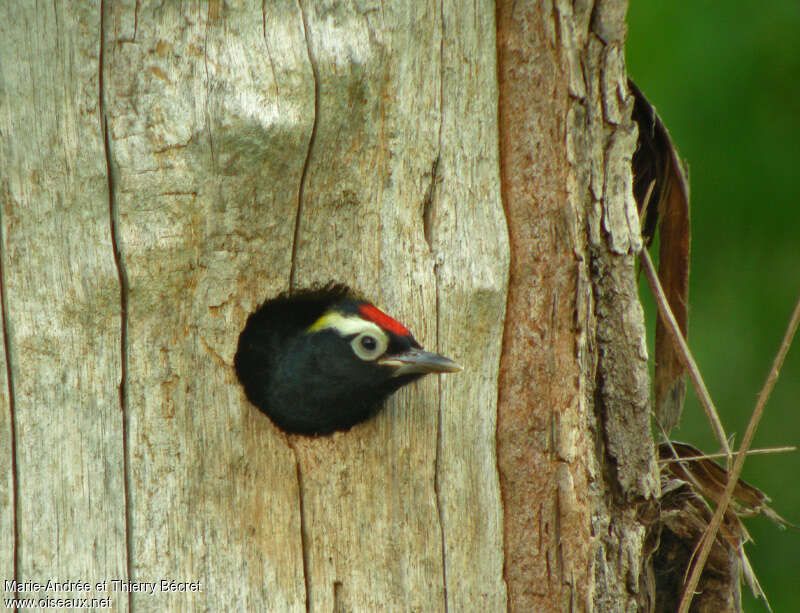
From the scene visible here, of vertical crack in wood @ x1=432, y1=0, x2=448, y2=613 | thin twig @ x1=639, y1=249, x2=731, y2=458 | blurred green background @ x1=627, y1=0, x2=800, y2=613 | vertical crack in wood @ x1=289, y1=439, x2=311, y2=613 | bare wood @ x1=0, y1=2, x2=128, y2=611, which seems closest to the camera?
bare wood @ x1=0, y1=2, x2=128, y2=611

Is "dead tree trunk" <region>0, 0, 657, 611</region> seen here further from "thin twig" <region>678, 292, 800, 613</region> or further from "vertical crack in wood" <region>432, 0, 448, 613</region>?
"thin twig" <region>678, 292, 800, 613</region>

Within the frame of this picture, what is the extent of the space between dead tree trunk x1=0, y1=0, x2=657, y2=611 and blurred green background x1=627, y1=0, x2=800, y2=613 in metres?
1.59

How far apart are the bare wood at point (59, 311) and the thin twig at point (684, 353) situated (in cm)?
184

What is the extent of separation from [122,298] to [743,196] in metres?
3.26

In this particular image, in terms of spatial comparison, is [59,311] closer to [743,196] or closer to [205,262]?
[205,262]

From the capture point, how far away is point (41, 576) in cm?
270

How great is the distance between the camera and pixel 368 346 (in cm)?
315

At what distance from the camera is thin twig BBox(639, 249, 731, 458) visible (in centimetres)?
315

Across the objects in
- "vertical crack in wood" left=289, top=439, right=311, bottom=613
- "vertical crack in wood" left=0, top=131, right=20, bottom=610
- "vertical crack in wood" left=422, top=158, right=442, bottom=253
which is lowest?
"vertical crack in wood" left=289, top=439, right=311, bottom=613

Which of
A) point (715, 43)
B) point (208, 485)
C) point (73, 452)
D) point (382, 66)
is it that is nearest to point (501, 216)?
point (382, 66)

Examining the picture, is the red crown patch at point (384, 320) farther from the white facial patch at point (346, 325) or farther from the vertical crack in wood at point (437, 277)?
the vertical crack in wood at point (437, 277)

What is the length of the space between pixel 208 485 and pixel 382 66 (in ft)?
4.40

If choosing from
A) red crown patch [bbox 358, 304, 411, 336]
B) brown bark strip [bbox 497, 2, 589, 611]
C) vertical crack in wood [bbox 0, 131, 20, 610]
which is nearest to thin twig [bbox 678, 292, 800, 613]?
brown bark strip [bbox 497, 2, 589, 611]

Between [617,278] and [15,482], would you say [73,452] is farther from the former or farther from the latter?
[617,278]
